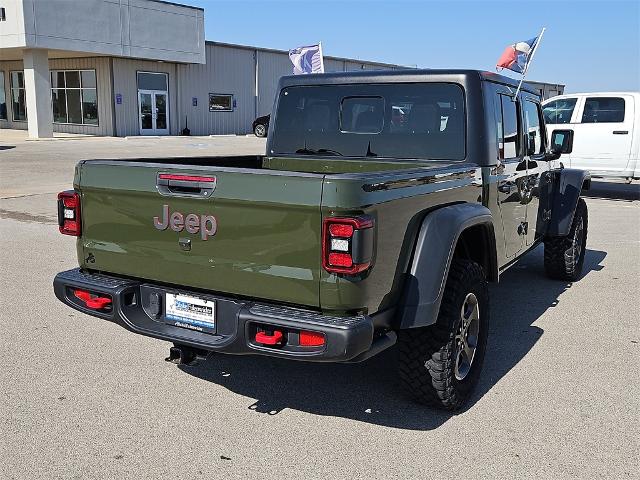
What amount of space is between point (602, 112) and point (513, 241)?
10119 millimetres

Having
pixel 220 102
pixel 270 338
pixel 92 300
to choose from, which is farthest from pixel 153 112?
pixel 270 338

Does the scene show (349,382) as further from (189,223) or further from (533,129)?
(533,129)

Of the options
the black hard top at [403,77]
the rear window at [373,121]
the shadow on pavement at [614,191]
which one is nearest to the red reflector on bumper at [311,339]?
the rear window at [373,121]

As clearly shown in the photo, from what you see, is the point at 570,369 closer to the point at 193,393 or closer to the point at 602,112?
the point at 193,393

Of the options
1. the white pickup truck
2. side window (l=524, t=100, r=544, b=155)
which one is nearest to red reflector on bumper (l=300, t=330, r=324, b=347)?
side window (l=524, t=100, r=544, b=155)

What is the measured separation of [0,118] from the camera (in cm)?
3653

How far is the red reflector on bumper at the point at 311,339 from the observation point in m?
3.00

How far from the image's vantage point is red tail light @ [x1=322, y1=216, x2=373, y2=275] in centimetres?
292

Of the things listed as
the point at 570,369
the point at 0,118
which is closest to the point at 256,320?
the point at 570,369

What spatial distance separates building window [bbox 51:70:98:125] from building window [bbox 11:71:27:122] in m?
2.01

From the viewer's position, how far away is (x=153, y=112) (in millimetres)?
33875

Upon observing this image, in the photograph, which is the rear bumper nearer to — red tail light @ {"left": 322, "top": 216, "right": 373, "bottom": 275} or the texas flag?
red tail light @ {"left": 322, "top": 216, "right": 373, "bottom": 275}

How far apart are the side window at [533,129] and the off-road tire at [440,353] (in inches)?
81.0

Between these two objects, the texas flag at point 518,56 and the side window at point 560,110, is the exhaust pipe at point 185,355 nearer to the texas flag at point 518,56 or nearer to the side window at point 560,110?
→ the texas flag at point 518,56
